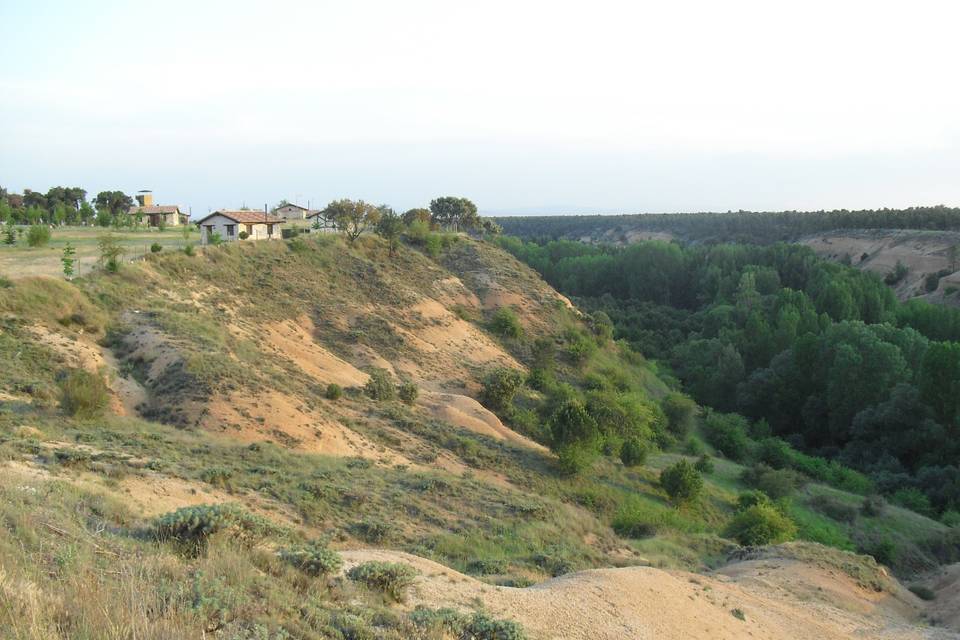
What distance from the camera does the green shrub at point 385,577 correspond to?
844 cm

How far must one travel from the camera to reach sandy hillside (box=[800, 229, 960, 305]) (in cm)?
7162

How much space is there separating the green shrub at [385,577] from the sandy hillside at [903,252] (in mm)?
72222

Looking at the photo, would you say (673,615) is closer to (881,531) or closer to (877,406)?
(881,531)

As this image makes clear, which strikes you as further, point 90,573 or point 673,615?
point 673,615

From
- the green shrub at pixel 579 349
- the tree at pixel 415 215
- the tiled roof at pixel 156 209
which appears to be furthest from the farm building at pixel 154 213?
the green shrub at pixel 579 349

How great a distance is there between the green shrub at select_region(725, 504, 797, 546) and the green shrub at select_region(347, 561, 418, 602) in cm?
1604

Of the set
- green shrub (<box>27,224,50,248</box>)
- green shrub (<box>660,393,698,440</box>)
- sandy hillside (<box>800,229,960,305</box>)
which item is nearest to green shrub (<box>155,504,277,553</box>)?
green shrub (<box>660,393,698,440</box>)

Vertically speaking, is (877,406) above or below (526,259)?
below

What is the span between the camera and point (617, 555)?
16391mm

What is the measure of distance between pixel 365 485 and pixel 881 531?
21.6 meters

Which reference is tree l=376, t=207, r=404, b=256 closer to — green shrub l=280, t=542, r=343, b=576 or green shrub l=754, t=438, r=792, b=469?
green shrub l=754, t=438, r=792, b=469

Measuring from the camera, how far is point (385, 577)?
8.58 metres

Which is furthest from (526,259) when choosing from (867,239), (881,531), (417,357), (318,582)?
(318,582)

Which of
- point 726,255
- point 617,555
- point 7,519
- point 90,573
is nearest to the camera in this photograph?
point 90,573
